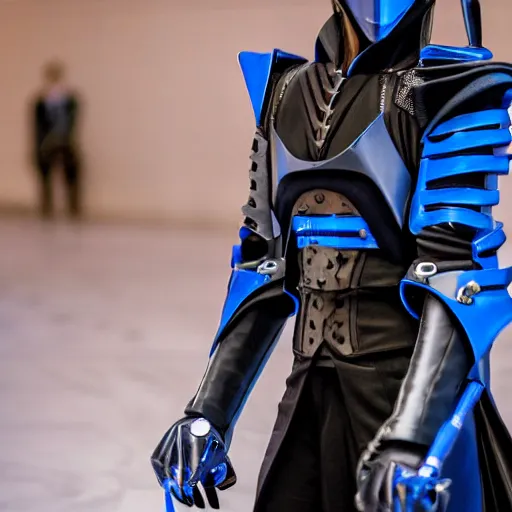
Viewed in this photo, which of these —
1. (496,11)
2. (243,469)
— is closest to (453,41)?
(496,11)

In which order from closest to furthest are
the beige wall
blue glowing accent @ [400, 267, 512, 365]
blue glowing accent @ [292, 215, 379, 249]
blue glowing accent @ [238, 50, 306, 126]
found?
blue glowing accent @ [400, 267, 512, 365] → blue glowing accent @ [292, 215, 379, 249] → blue glowing accent @ [238, 50, 306, 126] → the beige wall

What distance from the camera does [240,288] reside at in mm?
1303

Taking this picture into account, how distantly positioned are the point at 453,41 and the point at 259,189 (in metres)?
6.42

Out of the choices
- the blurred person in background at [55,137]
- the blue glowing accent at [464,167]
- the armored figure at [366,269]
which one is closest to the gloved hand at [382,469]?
the armored figure at [366,269]

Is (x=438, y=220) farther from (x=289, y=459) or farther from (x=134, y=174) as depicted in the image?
(x=134, y=174)

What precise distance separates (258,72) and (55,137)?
8.49 meters

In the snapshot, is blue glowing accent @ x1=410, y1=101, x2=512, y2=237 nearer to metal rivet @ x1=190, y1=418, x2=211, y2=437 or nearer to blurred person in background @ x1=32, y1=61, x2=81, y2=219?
metal rivet @ x1=190, y1=418, x2=211, y2=437

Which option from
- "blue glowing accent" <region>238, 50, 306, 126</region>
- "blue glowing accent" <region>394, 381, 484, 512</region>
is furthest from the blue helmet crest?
"blue glowing accent" <region>394, 381, 484, 512</region>

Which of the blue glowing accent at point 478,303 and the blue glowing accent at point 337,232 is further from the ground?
the blue glowing accent at point 337,232

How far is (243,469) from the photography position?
2.57 m

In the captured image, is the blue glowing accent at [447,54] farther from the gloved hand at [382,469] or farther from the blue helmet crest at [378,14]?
the gloved hand at [382,469]

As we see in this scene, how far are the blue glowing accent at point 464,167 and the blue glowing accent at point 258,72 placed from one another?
0.28 m

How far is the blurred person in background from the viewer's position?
9.38 m

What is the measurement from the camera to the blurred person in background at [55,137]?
9375 millimetres
